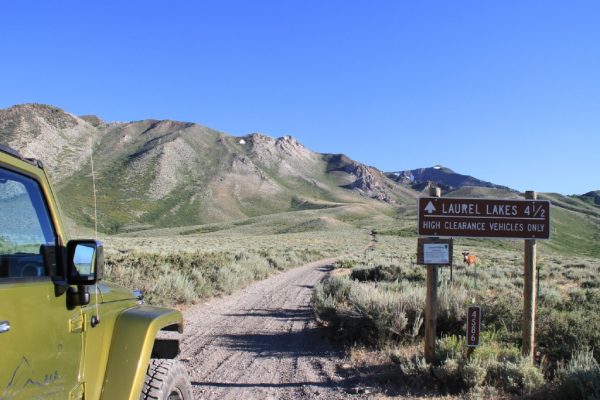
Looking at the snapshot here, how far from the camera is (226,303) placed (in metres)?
13.3

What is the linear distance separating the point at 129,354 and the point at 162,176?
477 feet

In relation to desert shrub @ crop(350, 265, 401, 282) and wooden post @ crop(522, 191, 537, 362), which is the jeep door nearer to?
wooden post @ crop(522, 191, 537, 362)

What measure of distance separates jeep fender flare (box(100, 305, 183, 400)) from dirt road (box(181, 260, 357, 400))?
2824 millimetres

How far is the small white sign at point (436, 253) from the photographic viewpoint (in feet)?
22.7

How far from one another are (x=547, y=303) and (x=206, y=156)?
164280mm

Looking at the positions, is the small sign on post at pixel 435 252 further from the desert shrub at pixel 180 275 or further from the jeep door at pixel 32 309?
the desert shrub at pixel 180 275

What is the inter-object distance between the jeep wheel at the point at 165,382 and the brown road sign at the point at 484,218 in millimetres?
3917

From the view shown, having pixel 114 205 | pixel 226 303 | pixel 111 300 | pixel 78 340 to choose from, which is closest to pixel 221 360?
pixel 111 300

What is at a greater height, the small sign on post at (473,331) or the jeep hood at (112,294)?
the jeep hood at (112,294)

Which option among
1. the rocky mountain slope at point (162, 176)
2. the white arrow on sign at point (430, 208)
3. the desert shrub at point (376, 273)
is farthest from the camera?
the rocky mountain slope at point (162, 176)

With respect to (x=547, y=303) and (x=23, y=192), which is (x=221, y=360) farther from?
(x=547, y=303)

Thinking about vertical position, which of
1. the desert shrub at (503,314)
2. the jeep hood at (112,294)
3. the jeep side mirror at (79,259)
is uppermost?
the jeep side mirror at (79,259)

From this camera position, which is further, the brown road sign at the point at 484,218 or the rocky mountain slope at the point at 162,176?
the rocky mountain slope at the point at 162,176

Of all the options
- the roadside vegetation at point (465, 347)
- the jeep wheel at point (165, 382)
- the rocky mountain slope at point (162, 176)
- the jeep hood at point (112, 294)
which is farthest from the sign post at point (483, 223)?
the rocky mountain slope at point (162, 176)
